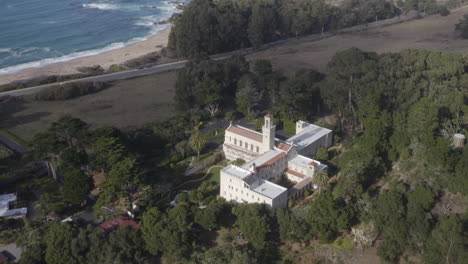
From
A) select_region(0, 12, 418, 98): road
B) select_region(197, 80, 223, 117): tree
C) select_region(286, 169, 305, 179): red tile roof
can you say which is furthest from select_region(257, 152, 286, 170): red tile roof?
select_region(0, 12, 418, 98): road

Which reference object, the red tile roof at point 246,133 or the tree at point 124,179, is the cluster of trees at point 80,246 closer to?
the tree at point 124,179

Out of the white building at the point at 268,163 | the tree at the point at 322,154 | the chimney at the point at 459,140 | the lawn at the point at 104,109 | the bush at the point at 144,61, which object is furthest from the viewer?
the bush at the point at 144,61

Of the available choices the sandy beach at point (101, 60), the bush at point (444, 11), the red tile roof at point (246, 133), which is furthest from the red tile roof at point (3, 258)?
the bush at point (444, 11)

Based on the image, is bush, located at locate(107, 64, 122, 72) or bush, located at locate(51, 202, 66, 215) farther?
bush, located at locate(107, 64, 122, 72)

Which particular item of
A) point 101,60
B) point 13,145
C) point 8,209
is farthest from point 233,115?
point 101,60

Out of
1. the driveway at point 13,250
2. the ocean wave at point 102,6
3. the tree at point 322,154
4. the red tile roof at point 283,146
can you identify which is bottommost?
the driveway at point 13,250

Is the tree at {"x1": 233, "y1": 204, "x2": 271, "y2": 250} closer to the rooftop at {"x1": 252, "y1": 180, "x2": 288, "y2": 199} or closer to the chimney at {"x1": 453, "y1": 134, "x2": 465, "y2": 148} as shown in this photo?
the rooftop at {"x1": 252, "y1": 180, "x2": 288, "y2": 199}
